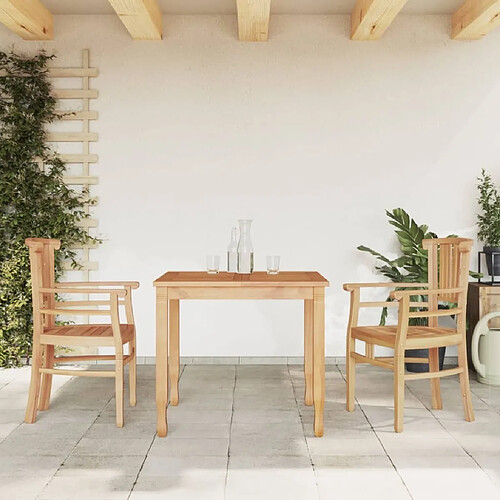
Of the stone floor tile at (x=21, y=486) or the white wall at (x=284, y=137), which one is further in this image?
the white wall at (x=284, y=137)

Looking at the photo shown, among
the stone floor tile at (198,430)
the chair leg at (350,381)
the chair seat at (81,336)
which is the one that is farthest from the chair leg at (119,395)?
the chair leg at (350,381)

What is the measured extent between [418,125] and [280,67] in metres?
1.17

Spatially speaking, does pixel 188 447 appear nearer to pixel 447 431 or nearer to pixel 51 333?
pixel 51 333

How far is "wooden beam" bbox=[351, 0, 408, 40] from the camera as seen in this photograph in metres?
4.26

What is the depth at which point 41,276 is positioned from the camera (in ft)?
12.1

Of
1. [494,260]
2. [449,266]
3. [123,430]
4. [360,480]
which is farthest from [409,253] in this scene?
[123,430]

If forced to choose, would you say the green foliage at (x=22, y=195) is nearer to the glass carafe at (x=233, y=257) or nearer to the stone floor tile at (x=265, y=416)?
the glass carafe at (x=233, y=257)

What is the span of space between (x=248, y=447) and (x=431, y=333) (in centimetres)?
122

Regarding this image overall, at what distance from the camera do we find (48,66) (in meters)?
5.05

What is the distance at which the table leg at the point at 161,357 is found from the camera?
3365 mm

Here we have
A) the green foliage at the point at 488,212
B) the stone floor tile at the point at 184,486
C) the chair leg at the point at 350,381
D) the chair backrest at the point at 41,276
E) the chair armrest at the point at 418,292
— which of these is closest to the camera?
the stone floor tile at the point at 184,486

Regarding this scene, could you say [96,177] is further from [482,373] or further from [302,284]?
[482,373]

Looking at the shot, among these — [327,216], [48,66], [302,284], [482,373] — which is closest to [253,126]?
[327,216]

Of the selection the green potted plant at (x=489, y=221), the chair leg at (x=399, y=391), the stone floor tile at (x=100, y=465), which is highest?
the green potted plant at (x=489, y=221)
